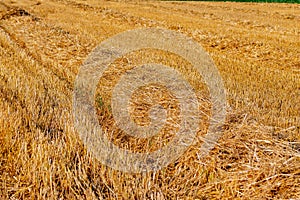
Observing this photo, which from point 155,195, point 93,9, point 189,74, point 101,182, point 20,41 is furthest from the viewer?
point 93,9

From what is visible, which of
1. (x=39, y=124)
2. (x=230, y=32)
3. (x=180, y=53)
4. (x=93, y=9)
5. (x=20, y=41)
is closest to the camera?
(x=39, y=124)

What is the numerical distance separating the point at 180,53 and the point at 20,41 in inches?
162

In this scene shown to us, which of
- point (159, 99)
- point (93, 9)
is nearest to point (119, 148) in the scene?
point (159, 99)

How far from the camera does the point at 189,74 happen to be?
6566 mm

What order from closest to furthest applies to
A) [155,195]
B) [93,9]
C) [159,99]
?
[155,195], [159,99], [93,9]

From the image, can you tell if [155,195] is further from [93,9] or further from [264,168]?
[93,9]

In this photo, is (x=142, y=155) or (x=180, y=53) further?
(x=180, y=53)

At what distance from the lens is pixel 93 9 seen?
18.5 meters

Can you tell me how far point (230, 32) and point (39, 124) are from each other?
8.99m

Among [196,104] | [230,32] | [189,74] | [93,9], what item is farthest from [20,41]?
[93,9]

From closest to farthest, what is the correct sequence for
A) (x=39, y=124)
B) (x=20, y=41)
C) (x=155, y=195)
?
(x=155, y=195) → (x=39, y=124) → (x=20, y=41)

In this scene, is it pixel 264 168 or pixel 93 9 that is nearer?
pixel 264 168

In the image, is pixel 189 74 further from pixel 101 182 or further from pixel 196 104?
pixel 101 182

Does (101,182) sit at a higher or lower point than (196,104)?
lower
